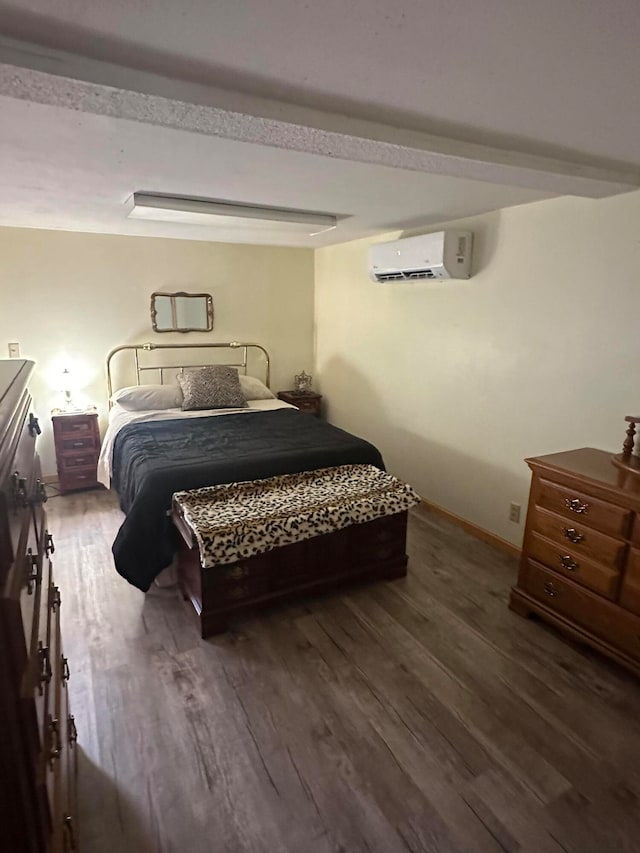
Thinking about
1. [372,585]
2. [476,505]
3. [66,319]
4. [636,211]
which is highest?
[636,211]

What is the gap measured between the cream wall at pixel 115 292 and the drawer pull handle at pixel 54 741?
3.31 meters

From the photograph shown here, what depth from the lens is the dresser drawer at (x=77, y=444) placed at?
3.78 metres

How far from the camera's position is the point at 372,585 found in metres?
2.69

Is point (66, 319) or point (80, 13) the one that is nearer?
point (80, 13)

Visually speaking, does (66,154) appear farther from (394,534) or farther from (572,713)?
(572,713)

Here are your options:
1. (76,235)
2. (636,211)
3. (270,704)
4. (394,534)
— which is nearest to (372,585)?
(394,534)

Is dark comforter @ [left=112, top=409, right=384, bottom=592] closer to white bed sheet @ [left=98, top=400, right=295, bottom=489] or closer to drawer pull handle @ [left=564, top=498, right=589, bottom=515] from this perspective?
white bed sheet @ [left=98, top=400, right=295, bottom=489]

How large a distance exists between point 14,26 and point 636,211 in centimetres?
243

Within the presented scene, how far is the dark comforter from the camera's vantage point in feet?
8.02

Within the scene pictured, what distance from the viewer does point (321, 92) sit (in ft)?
4.21

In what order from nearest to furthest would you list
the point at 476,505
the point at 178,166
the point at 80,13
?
1. the point at 80,13
2. the point at 178,166
3. the point at 476,505

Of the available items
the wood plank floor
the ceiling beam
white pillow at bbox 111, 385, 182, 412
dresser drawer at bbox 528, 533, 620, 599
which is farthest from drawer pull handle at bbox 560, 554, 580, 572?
white pillow at bbox 111, 385, 182, 412

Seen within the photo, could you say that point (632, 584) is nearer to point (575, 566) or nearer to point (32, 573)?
point (575, 566)

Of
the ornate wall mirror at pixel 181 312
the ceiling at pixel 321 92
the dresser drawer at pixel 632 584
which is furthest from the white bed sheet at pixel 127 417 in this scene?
the dresser drawer at pixel 632 584
